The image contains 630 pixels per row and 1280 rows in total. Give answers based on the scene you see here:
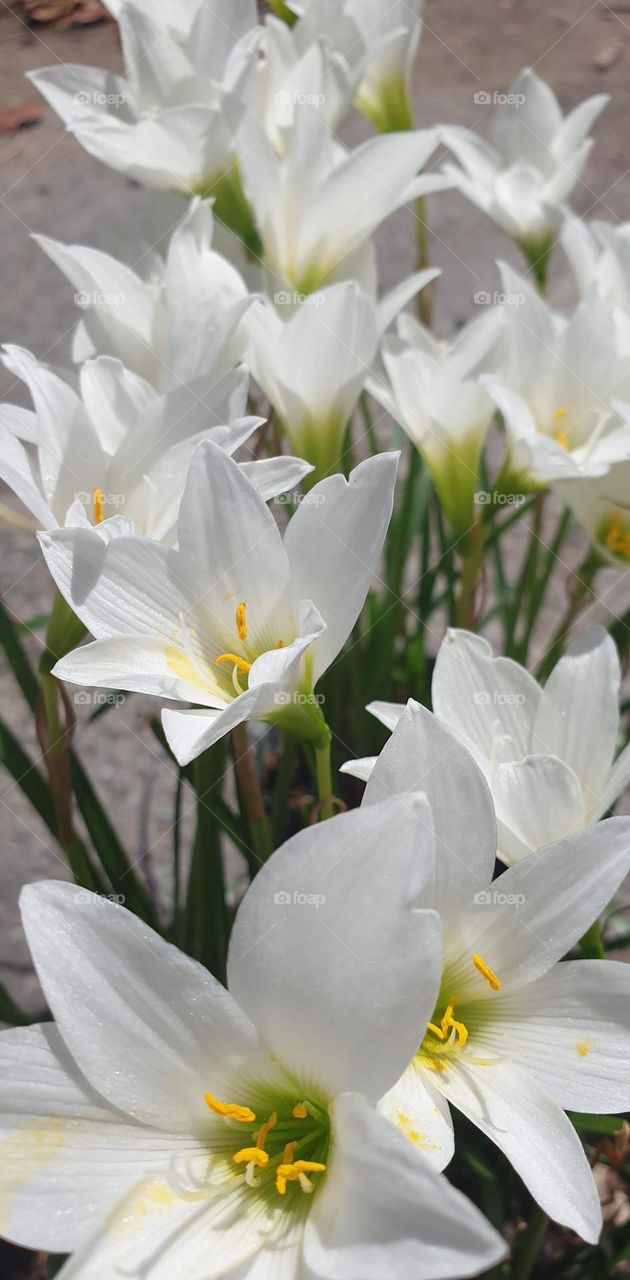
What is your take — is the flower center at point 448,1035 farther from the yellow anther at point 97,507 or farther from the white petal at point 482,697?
the yellow anther at point 97,507

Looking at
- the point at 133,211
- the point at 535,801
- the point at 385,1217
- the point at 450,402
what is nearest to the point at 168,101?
the point at 450,402

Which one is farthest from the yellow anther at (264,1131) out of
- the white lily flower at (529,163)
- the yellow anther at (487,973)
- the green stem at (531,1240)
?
the white lily flower at (529,163)

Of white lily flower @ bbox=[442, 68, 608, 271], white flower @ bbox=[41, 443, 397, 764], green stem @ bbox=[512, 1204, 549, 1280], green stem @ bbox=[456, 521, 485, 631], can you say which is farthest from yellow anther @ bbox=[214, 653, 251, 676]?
white lily flower @ bbox=[442, 68, 608, 271]

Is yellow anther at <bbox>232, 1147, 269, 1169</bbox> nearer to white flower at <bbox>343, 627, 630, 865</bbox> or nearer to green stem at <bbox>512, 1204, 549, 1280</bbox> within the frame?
white flower at <bbox>343, 627, 630, 865</bbox>

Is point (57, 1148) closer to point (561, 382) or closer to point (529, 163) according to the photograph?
point (561, 382)

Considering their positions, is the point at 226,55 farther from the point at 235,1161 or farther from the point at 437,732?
the point at 235,1161

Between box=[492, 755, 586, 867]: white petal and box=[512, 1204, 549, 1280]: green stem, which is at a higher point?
box=[492, 755, 586, 867]: white petal
